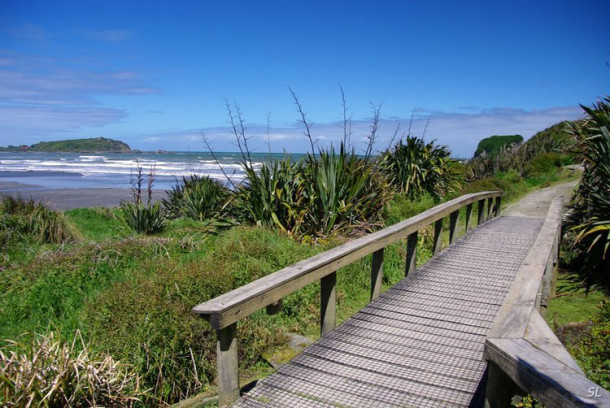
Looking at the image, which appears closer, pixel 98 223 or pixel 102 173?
pixel 98 223

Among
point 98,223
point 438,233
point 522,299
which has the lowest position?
point 98,223

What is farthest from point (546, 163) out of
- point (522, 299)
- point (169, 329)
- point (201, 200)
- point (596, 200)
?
point (169, 329)

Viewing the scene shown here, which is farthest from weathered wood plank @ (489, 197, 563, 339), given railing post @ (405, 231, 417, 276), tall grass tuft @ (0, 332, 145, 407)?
tall grass tuft @ (0, 332, 145, 407)

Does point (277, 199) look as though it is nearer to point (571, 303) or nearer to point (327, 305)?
point (327, 305)

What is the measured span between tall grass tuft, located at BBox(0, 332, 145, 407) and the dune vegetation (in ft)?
0.04

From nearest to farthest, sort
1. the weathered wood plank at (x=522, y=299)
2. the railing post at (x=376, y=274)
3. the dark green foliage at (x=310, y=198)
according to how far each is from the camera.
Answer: the weathered wood plank at (x=522, y=299), the railing post at (x=376, y=274), the dark green foliage at (x=310, y=198)

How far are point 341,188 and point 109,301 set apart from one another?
4873 millimetres

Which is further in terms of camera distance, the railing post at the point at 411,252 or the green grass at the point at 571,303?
the railing post at the point at 411,252

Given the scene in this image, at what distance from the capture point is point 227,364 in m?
3.19

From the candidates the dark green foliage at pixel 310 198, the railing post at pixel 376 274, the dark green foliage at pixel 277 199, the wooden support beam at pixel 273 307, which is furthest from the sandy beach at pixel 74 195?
the wooden support beam at pixel 273 307

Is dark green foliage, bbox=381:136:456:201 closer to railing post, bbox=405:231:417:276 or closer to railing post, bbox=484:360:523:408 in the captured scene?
railing post, bbox=405:231:417:276

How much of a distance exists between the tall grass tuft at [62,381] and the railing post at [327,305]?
5.67 ft

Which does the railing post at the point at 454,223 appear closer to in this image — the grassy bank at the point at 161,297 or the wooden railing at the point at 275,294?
the grassy bank at the point at 161,297

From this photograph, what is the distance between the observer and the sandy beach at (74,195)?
2209cm
